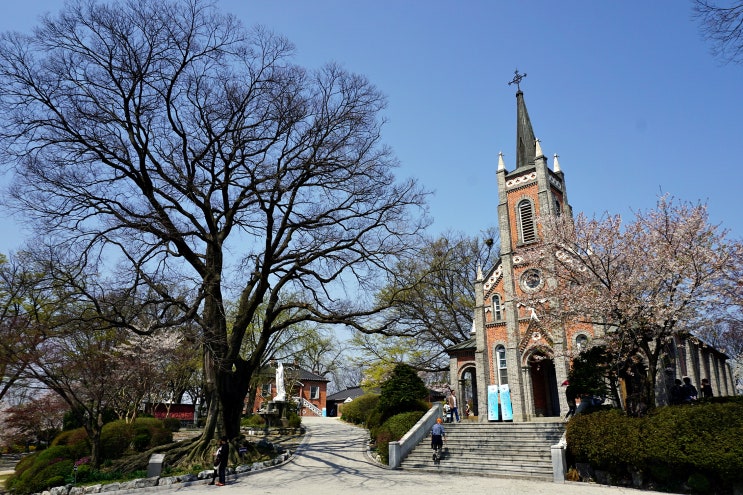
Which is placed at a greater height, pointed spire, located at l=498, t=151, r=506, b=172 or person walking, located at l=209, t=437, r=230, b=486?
pointed spire, located at l=498, t=151, r=506, b=172

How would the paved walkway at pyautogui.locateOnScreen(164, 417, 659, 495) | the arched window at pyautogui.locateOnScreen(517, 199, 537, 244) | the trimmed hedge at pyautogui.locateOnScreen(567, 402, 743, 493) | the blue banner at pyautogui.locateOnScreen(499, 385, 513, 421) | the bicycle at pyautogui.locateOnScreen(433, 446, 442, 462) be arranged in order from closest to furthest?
the trimmed hedge at pyautogui.locateOnScreen(567, 402, 743, 493)
the paved walkway at pyautogui.locateOnScreen(164, 417, 659, 495)
the bicycle at pyautogui.locateOnScreen(433, 446, 442, 462)
the blue banner at pyautogui.locateOnScreen(499, 385, 513, 421)
the arched window at pyautogui.locateOnScreen(517, 199, 537, 244)

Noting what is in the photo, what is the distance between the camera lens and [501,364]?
25.5m

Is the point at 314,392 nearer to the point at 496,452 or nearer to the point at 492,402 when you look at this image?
the point at 492,402

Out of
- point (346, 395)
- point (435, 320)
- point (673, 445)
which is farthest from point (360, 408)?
point (346, 395)

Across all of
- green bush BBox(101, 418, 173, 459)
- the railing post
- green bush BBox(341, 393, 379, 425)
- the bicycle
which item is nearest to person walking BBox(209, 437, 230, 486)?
the bicycle

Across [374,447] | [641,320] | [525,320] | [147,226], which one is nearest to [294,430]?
[374,447]

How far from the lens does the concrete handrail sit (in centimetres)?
1776

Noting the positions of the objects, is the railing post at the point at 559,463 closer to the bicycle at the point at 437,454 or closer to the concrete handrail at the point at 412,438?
the bicycle at the point at 437,454

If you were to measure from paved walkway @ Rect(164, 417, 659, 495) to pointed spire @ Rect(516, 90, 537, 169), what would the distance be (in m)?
19.4

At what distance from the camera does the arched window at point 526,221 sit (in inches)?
1049

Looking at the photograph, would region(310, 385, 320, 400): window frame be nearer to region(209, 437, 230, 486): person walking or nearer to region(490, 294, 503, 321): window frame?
region(490, 294, 503, 321): window frame

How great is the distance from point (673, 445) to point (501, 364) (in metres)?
13.5

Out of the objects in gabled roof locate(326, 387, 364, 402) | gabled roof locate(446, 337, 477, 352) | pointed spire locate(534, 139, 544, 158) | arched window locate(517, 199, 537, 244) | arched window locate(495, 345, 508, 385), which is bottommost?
gabled roof locate(326, 387, 364, 402)

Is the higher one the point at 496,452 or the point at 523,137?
the point at 523,137
